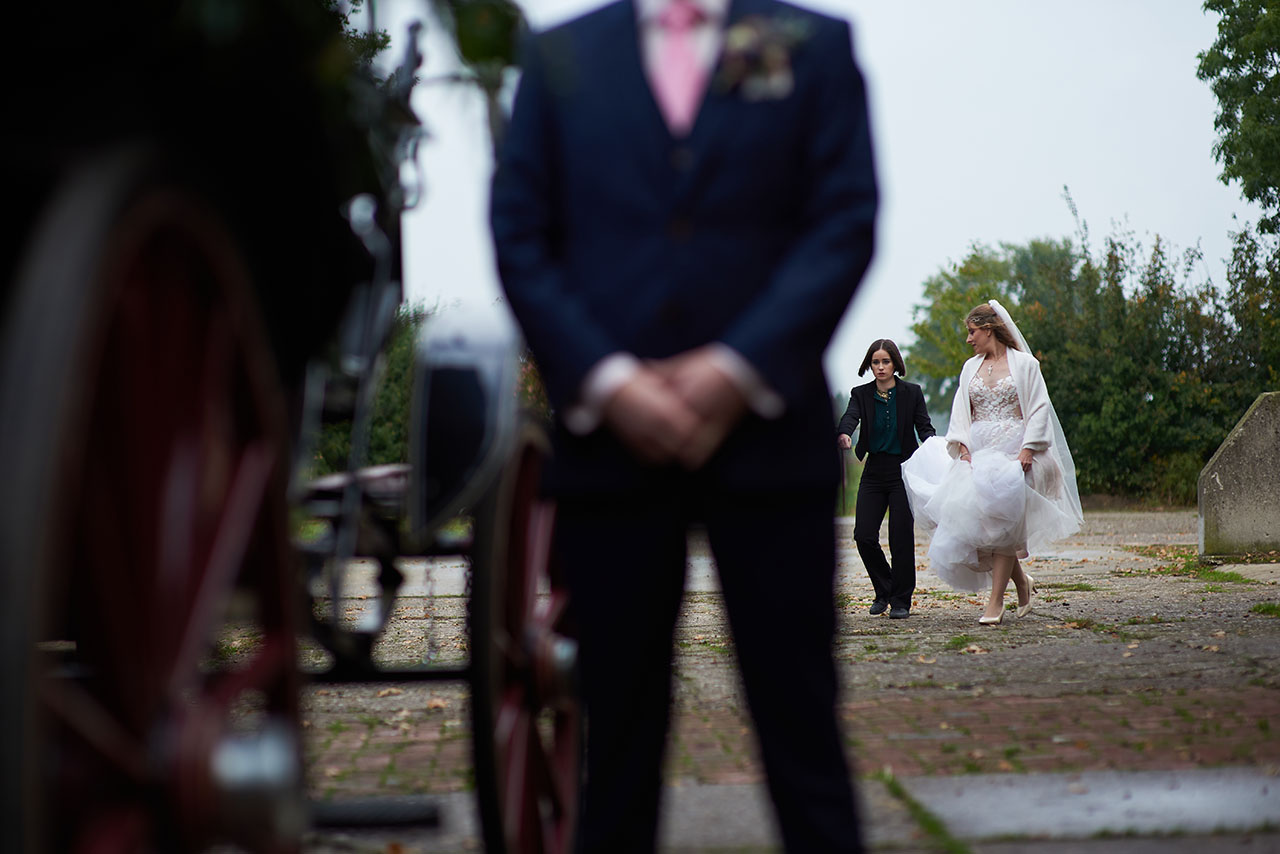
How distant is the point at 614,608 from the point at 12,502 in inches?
44.3

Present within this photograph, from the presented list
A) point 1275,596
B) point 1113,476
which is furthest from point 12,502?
point 1113,476

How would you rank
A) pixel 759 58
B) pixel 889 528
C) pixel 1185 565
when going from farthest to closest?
pixel 1185 565, pixel 889 528, pixel 759 58

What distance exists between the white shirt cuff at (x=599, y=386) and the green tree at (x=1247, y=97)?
36948 millimetres

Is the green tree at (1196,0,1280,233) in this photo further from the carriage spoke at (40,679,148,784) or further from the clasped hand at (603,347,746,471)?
the carriage spoke at (40,679,148,784)

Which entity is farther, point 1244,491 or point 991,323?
point 1244,491

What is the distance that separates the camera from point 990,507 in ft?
29.3

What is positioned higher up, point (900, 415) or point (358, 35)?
point (358, 35)

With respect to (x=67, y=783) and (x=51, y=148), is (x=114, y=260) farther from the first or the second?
(x=67, y=783)

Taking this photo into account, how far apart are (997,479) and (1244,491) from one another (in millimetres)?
4165

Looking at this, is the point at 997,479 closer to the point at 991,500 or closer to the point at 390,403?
the point at 991,500

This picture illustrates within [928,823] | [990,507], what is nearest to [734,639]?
[928,823]

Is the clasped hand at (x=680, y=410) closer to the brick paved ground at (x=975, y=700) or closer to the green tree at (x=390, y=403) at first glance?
the green tree at (x=390, y=403)

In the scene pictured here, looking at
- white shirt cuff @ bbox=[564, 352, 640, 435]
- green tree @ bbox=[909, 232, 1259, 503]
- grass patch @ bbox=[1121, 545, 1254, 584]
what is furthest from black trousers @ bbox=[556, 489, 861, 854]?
green tree @ bbox=[909, 232, 1259, 503]

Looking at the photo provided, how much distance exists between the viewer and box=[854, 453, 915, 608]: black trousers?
30.7 ft
